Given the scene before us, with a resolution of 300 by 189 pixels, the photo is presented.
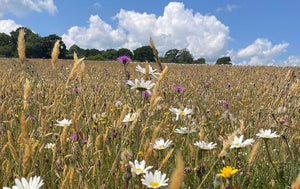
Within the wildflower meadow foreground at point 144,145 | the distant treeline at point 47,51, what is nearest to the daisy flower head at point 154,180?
the wildflower meadow foreground at point 144,145

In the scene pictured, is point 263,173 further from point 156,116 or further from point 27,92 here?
point 27,92

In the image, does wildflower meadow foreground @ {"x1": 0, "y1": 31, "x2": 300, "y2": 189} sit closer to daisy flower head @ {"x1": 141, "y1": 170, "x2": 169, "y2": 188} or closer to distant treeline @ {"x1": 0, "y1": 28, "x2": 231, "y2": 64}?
daisy flower head @ {"x1": 141, "y1": 170, "x2": 169, "y2": 188}

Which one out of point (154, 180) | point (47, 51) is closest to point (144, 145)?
point (154, 180)

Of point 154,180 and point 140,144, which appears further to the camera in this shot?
point 140,144

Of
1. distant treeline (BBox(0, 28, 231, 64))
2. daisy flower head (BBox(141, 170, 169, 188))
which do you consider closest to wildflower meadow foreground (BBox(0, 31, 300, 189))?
daisy flower head (BBox(141, 170, 169, 188))

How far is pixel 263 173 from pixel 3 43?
63174 millimetres

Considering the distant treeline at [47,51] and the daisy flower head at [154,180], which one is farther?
the distant treeline at [47,51]

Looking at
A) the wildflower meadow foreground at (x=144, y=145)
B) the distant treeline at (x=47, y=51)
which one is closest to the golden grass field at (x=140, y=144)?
the wildflower meadow foreground at (x=144, y=145)

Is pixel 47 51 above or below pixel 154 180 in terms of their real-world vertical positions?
above

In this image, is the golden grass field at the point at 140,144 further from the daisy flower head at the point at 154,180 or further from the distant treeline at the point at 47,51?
the distant treeline at the point at 47,51

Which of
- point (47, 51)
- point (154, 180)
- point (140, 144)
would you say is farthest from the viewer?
point (47, 51)

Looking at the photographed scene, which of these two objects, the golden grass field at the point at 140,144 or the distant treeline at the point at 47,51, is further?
the distant treeline at the point at 47,51

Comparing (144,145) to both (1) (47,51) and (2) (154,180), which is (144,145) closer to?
(2) (154,180)

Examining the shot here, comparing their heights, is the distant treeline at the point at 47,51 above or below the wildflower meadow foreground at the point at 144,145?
above
